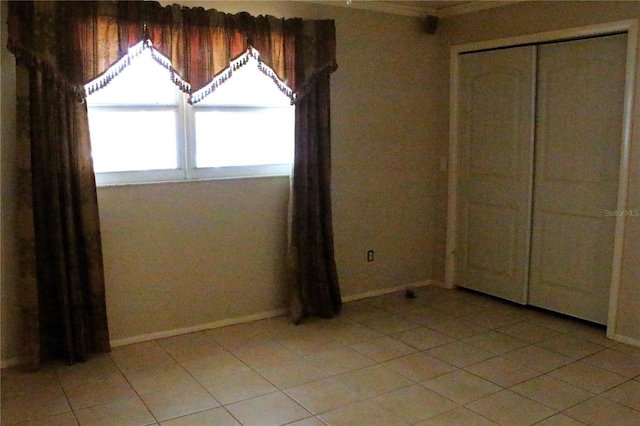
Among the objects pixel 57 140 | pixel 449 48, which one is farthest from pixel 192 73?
pixel 449 48

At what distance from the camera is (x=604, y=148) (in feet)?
12.4

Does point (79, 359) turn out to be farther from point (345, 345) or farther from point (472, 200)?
point (472, 200)

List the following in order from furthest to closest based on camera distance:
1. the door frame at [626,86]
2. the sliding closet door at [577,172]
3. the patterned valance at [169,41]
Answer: the sliding closet door at [577,172] < the door frame at [626,86] < the patterned valance at [169,41]

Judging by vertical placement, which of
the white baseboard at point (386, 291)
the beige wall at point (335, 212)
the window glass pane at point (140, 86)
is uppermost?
the window glass pane at point (140, 86)

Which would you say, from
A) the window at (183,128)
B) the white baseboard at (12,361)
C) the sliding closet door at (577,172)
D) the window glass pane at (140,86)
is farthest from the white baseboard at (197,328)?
the sliding closet door at (577,172)

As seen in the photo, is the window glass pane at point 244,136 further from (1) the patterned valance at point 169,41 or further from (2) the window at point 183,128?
(1) the patterned valance at point 169,41

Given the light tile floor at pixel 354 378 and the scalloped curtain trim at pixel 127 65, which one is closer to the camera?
the light tile floor at pixel 354 378

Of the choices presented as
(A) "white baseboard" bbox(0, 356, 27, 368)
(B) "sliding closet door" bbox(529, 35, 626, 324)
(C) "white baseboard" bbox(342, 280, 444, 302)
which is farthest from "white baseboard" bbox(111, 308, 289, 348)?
(B) "sliding closet door" bbox(529, 35, 626, 324)

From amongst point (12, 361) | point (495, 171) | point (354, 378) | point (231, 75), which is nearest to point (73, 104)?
point (231, 75)

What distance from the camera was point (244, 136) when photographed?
394 cm

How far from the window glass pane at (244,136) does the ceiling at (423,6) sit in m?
0.97

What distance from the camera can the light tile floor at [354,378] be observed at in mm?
2766

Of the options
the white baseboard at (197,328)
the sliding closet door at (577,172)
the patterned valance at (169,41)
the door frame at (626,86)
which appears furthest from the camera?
the sliding closet door at (577,172)

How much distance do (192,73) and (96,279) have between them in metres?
1.36
